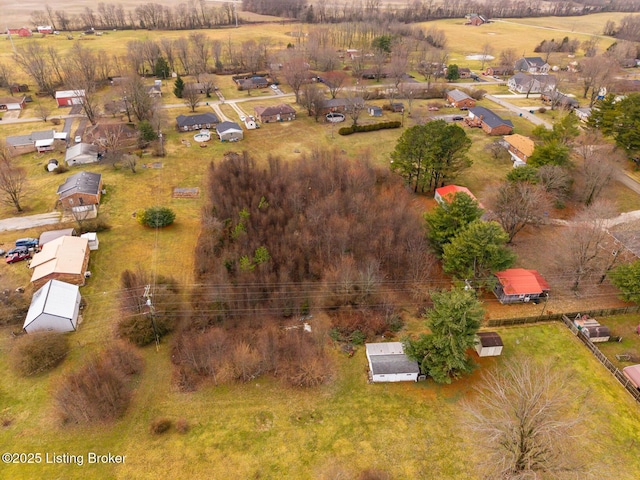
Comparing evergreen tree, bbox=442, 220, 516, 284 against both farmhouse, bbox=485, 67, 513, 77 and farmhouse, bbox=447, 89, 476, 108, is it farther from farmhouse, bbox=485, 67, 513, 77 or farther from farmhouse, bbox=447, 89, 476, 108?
farmhouse, bbox=485, 67, 513, 77

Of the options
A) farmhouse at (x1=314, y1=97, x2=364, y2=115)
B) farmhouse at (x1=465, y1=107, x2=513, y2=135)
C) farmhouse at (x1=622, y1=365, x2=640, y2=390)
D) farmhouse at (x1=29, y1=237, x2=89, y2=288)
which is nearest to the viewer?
farmhouse at (x1=622, y1=365, x2=640, y2=390)

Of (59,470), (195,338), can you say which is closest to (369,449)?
(195,338)

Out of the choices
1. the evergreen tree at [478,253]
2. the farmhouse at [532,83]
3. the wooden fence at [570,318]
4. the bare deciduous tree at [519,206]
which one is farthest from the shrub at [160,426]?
the farmhouse at [532,83]

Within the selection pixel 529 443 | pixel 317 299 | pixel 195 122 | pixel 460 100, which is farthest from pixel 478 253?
pixel 460 100

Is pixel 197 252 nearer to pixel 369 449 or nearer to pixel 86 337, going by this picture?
pixel 86 337

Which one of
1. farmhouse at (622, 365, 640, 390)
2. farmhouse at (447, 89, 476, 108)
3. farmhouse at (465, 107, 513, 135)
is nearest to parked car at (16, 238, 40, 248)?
farmhouse at (622, 365, 640, 390)

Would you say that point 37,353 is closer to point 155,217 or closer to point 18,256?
point 18,256
